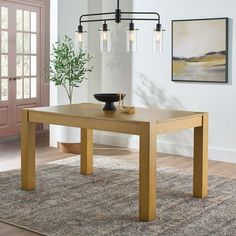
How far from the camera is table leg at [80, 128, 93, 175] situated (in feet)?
18.5

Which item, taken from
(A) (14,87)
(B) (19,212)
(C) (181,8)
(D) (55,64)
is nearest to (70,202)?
(B) (19,212)

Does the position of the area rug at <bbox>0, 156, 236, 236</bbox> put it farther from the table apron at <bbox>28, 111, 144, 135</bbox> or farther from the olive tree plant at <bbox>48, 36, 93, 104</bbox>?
the olive tree plant at <bbox>48, 36, 93, 104</bbox>

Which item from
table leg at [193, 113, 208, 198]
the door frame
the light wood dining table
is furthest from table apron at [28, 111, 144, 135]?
the door frame

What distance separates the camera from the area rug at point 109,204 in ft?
12.8

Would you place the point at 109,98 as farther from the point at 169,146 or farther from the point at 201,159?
the point at 169,146

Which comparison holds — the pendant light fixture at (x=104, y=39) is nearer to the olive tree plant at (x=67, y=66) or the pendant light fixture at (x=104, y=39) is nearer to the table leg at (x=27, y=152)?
the table leg at (x=27, y=152)

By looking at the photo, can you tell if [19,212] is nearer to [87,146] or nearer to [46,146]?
[87,146]

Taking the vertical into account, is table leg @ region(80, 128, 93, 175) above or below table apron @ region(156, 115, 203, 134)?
below

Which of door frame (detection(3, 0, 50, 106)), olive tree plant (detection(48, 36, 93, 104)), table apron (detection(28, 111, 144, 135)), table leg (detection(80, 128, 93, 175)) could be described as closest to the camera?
table apron (detection(28, 111, 144, 135))

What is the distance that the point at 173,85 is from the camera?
698 centimetres

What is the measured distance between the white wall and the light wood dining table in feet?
6.00

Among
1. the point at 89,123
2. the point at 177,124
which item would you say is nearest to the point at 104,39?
the point at 89,123

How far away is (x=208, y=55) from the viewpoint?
6570 millimetres

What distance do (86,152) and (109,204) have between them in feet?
4.11
